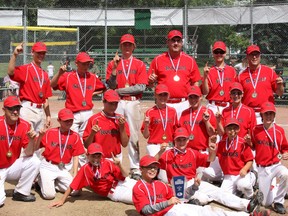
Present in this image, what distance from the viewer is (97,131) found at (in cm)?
747

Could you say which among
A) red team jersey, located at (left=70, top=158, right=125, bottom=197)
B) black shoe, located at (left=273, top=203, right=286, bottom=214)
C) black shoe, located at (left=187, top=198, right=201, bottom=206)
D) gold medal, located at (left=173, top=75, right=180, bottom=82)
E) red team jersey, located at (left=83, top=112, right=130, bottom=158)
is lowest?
black shoe, located at (left=273, top=203, right=286, bottom=214)

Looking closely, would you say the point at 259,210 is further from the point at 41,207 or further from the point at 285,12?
the point at 285,12

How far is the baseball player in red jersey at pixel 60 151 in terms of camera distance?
747 centimetres

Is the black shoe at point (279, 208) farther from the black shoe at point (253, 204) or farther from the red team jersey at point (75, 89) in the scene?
the red team jersey at point (75, 89)

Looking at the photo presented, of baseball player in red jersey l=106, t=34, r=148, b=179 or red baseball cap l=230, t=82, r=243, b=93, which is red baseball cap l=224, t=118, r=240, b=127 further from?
baseball player in red jersey l=106, t=34, r=148, b=179

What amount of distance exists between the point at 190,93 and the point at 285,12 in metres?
12.9

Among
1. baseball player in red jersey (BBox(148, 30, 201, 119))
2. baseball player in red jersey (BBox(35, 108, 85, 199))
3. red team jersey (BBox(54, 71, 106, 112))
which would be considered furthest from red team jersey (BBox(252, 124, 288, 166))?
red team jersey (BBox(54, 71, 106, 112))

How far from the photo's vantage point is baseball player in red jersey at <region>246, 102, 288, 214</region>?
7.16 meters

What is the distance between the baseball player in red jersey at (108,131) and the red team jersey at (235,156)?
4.74 ft

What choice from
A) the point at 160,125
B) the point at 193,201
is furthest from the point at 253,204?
the point at 160,125

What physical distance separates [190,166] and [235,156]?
69 centimetres

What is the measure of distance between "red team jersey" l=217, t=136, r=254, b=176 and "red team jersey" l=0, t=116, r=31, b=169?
2789mm

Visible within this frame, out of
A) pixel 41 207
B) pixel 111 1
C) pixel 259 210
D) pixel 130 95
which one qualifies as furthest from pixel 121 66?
pixel 111 1

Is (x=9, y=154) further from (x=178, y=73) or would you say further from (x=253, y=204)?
(x=253, y=204)
